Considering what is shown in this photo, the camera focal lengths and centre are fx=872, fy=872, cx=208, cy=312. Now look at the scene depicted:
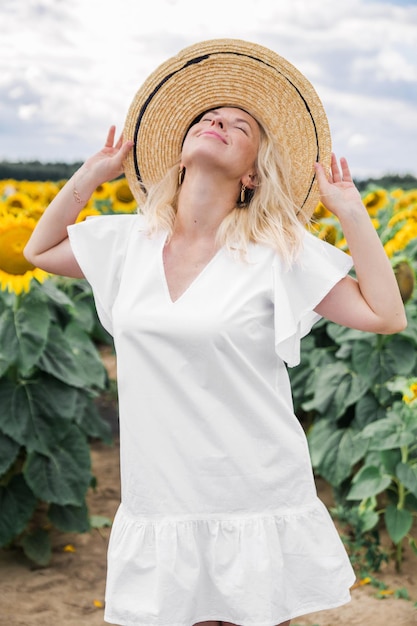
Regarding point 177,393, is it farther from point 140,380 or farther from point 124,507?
point 124,507

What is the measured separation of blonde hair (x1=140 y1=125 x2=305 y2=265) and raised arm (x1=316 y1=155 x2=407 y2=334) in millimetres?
122

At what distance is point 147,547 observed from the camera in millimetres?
2074

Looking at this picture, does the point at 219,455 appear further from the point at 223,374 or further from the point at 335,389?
the point at 335,389

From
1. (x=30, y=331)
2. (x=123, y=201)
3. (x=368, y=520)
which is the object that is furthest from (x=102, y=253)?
(x=123, y=201)

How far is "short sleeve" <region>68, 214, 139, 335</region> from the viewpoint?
2215 mm

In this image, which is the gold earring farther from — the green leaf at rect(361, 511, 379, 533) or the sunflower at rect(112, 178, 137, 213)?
the sunflower at rect(112, 178, 137, 213)

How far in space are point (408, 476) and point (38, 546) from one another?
5.44 feet

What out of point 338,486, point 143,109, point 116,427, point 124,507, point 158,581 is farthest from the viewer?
point 116,427

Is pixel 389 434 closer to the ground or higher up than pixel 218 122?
closer to the ground

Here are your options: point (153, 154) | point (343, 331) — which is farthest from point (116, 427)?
point (153, 154)

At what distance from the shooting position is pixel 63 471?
3.75 m

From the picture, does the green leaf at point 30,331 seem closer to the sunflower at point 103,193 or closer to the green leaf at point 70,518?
the green leaf at point 70,518

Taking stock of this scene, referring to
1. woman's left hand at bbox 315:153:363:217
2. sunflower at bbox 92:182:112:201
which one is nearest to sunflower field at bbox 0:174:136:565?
woman's left hand at bbox 315:153:363:217

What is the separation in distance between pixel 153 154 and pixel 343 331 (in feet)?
7.29
